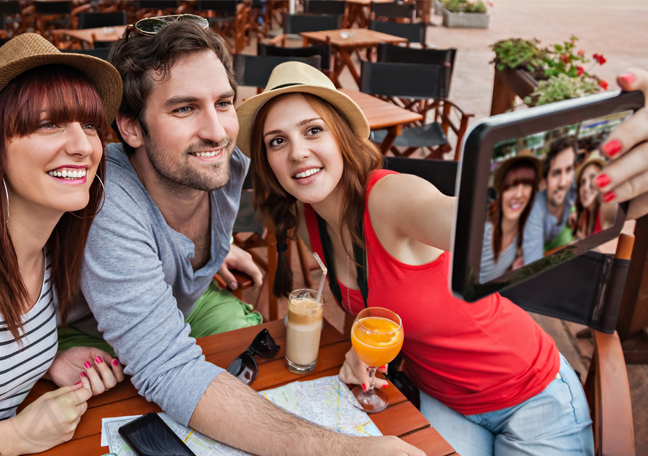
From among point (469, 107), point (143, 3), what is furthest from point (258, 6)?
point (469, 107)

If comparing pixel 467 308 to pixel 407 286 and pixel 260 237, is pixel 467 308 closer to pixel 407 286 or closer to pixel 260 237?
pixel 407 286

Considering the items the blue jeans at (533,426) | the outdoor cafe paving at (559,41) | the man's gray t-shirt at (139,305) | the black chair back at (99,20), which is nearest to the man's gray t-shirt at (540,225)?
the man's gray t-shirt at (139,305)

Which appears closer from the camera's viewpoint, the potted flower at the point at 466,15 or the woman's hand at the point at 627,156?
the woman's hand at the point at 627,156

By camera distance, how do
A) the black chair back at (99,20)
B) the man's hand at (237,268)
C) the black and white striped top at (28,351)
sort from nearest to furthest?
the black and white striped top at (28,351)
the man's hand at (237,268)
the black chair back at (99,20)

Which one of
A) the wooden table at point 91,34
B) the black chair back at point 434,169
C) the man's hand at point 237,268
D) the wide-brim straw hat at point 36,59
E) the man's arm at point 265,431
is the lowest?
the man's hand at point 237,268

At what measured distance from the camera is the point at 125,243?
1329 millimetres

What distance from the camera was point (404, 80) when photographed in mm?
4188

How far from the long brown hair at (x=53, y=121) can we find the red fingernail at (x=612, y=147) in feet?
3.53

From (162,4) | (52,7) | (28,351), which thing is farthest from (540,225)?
(162,4)

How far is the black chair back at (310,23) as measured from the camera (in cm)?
668

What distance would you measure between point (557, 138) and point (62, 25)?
31.7 feet

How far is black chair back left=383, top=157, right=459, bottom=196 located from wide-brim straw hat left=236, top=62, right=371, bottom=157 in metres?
0.45

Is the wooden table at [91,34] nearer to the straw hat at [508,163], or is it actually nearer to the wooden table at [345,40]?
the wooden table at [345,40]

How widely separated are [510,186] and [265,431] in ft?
2.50
